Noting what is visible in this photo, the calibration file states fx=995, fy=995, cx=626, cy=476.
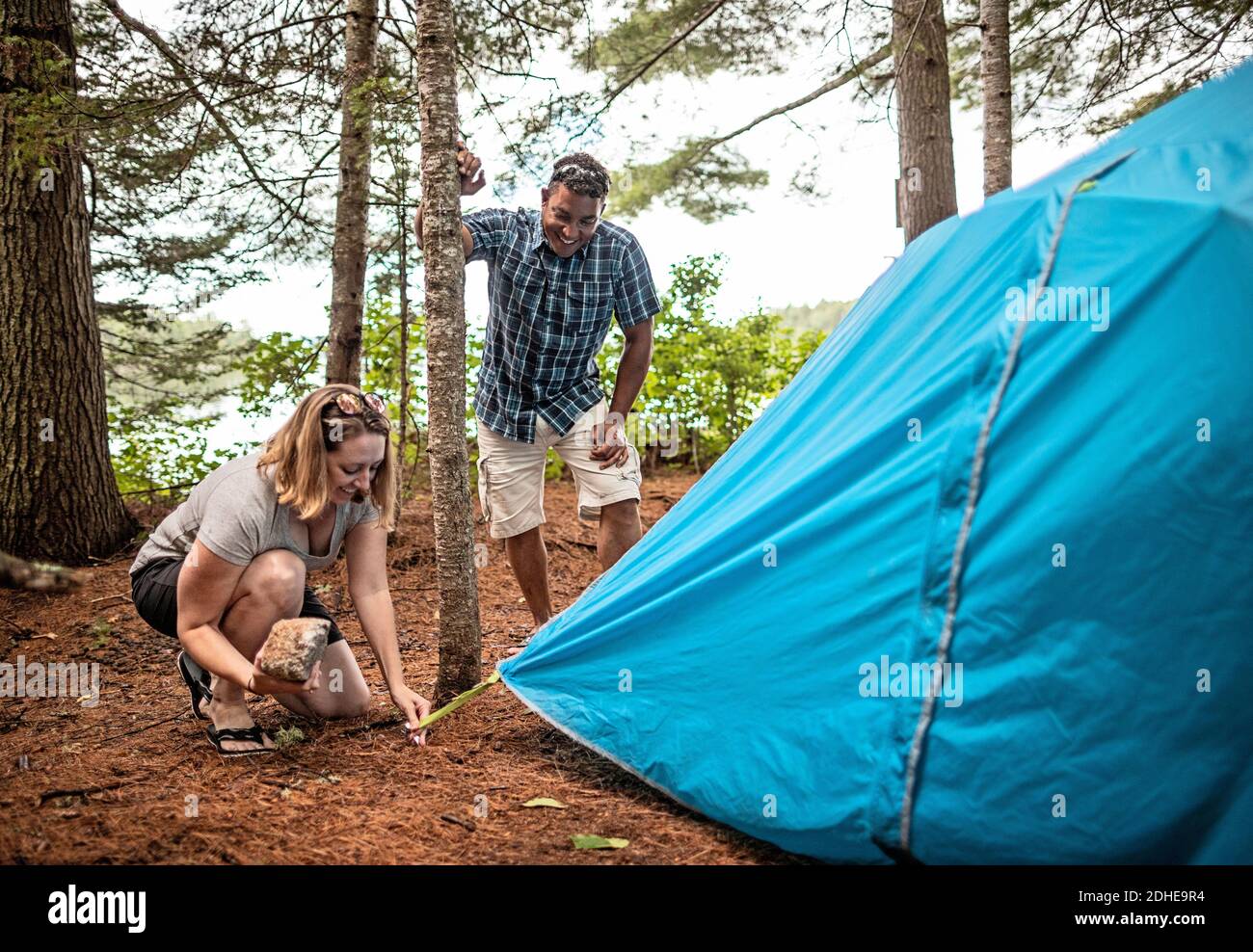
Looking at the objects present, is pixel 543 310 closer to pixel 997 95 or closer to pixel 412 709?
pixel 412 709

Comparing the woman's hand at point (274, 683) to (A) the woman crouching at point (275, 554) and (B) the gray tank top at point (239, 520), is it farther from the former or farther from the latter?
(B) the gray tank top at point (239, 520)

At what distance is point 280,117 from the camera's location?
4969 millimetres

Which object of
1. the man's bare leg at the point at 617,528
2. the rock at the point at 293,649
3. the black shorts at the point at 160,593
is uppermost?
the man's bare leg at the point at 617,528

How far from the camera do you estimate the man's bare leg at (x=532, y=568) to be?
3803mm

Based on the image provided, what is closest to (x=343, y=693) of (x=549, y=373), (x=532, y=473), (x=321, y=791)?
(x=321, y=791)

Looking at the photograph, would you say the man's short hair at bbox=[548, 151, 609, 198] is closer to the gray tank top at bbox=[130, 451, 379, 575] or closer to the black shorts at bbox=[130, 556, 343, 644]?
the gray tank top at bbox=[130, 451, 379, 575]

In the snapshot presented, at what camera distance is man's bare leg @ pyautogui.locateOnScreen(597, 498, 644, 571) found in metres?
3.72

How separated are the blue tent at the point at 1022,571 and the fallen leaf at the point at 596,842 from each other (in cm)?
25

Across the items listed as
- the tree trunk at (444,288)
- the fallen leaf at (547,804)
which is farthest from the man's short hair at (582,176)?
the fallen leaf at (547,804)

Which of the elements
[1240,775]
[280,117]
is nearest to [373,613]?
[1240,775]

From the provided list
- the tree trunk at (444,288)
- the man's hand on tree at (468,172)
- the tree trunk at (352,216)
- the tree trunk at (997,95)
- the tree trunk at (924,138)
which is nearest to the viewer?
the tree trunk at (444,288)

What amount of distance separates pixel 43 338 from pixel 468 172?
3.09 meters

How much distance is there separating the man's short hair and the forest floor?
1752 mm

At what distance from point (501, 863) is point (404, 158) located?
3665 mm
